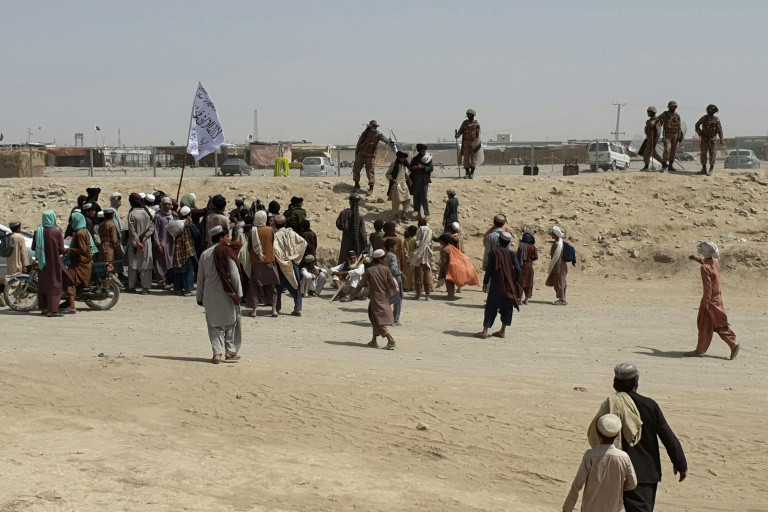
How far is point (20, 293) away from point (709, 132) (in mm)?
17529

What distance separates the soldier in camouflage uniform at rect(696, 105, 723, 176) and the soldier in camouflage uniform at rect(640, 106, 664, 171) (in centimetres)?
115

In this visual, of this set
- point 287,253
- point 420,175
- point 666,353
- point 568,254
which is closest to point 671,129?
point 420,175

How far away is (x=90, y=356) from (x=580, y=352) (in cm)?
643

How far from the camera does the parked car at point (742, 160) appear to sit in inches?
1187

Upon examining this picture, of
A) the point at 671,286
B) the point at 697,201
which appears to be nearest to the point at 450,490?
the point at 671,286

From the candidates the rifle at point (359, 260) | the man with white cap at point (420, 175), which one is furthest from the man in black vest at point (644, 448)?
the man with white cap at point (420, 175)

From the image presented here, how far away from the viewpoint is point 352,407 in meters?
10.0

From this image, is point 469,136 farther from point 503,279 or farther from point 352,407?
point 352,407

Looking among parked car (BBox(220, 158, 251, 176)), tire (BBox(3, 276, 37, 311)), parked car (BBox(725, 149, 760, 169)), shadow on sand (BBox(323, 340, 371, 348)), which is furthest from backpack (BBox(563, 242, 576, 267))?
parked car (BBox(725, 149, 760, 169))

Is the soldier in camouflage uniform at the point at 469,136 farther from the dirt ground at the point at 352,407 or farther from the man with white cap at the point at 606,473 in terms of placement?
the man with white cap at the point at 606,473

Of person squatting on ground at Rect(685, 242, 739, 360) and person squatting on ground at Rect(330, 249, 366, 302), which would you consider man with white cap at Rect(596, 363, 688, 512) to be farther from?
person squatting on ground at Rect(330, 249, 366, 302)

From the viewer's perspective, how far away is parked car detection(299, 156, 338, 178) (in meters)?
34.0

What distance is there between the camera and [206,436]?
909cm

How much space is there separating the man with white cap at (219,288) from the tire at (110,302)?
15.0 feet
